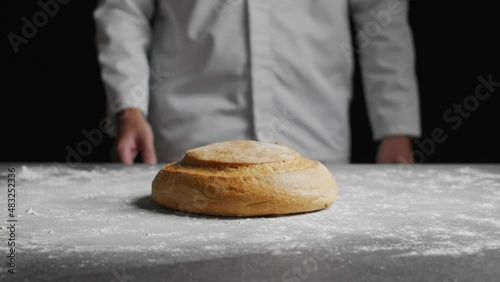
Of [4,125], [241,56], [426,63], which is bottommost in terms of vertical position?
[4,125]

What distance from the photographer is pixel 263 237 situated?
0.77m

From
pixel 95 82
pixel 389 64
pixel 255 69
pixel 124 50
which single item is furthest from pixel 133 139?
pixel 389 64

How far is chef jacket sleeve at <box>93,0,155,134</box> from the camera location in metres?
1.71

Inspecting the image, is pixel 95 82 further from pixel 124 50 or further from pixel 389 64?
pixel 389 64

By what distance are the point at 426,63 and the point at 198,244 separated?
5.37 ft

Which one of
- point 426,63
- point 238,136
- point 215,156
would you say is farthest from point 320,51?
point 215,156

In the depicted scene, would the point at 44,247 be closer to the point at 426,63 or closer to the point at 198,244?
the point at 198,244

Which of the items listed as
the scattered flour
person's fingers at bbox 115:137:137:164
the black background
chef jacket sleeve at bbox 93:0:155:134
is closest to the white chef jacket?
chef jacket sleeve at bbox 93:0:155:134

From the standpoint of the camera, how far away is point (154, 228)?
0.82 meters

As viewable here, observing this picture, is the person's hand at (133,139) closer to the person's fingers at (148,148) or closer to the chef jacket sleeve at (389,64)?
the person's fingers at (148,148)

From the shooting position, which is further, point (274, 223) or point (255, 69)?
point (255, 69)

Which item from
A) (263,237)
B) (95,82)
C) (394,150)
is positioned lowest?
(394,150)

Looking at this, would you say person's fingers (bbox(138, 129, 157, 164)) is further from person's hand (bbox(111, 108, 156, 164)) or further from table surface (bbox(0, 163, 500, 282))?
table surface (bbox(0, 163, 500, 282))

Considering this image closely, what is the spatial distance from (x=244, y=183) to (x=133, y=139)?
832mm
